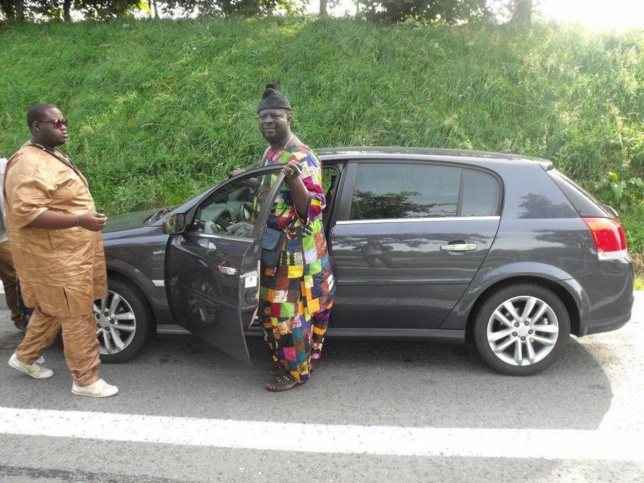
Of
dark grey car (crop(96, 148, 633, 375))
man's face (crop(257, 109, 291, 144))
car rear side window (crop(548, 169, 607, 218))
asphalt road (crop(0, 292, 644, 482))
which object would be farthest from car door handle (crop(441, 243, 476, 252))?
man's face (crop(257, 109, 291, 144))

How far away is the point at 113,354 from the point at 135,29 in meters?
10.3

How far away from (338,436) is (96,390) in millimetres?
1492

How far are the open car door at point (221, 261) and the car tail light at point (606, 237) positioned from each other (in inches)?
77.1

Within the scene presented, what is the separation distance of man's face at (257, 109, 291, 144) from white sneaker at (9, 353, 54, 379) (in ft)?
6.78

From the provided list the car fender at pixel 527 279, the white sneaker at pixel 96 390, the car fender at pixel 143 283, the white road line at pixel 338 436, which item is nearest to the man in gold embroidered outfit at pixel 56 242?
the white sneaker at pixel 96 390

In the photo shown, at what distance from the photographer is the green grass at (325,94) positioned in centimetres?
821

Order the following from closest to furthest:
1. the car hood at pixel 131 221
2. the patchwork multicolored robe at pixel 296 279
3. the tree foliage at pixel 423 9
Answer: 1. the patchwork multicolored robe at pixel 296 279
2. the car hood at pixel 131 221
3. the tree foliage at pixel 423 9

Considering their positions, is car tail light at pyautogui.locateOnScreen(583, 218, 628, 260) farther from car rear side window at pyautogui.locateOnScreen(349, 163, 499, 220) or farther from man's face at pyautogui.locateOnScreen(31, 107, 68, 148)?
man's face at pyautogui.locateOnScreen(31, 107, 68, 148)

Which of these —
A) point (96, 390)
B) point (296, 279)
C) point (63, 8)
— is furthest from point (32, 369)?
point (63, 8)

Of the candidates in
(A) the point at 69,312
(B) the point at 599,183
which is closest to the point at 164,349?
(A) the point at 69,312

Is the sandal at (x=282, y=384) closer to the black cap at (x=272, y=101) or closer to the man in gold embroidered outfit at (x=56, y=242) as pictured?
the man in gold embroidered outfit at (x=56, y=242)

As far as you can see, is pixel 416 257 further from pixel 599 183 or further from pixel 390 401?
pixel 599 183

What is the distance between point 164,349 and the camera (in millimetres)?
4203

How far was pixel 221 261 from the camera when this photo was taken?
3.31 m
